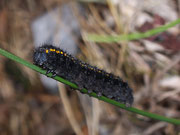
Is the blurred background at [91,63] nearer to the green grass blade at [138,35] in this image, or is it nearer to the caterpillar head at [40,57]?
the green grass blade at [138,35]

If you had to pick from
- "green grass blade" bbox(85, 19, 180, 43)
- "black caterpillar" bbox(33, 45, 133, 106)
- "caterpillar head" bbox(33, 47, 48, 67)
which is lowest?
"caterpillar head" bbox(33, 47, 48, 67)

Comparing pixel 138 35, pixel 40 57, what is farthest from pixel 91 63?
pixel 40 57

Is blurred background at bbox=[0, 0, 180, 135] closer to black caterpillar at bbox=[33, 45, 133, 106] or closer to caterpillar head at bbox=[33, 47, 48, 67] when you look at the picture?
black caterpillar at bbox=[33, 45, 133, 106]

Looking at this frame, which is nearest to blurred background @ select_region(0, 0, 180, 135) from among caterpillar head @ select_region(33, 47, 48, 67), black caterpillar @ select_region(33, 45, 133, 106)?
black caterpillar @ select_region(33, 45, 133, 106)

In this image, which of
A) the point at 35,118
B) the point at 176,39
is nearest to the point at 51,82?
the point at 35,118

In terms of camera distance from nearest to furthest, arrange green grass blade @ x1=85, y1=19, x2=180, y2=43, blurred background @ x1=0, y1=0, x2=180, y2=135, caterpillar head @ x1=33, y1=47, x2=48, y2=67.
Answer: caterpillar head @ x1=33, y1=47, x2=48, y2=67
green grass blade @ x1=85, y1=19, x2=180, y2=43
blurred background @ x1=0, y1=0, x2=180, y2=135

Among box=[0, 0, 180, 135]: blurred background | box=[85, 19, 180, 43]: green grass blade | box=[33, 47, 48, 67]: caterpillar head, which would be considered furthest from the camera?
box=[0, 0, 180, 135]: blurred background

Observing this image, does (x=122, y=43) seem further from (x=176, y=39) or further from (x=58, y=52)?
(x=58, y=52)

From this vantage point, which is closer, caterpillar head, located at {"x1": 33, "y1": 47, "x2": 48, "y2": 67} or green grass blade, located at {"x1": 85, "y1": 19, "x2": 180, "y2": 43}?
caterpillar head, located at {"x1": 33, "y1": 47, "x2": 48, "y2": 67}
